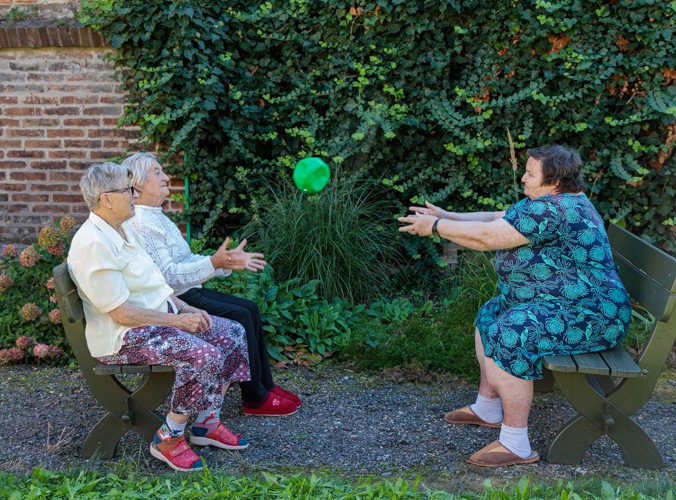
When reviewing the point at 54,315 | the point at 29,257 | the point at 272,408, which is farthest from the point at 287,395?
the point at 29,257

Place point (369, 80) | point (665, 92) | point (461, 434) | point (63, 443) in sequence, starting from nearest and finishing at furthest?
point (63, 443) < point (461, 434) < point (665, 92) < point (369, 80)

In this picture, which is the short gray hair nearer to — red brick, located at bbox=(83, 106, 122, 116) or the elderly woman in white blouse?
the elderly woman in white blouse

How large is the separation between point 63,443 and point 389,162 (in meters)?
3.51

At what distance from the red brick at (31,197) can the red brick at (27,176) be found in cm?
13

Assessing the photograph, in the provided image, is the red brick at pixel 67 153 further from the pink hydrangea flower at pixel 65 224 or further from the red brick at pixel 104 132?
the pink hydrangea flower at pixel 65 224

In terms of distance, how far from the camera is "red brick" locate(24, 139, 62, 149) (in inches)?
243

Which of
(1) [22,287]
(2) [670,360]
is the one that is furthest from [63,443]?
(2) [670,360]

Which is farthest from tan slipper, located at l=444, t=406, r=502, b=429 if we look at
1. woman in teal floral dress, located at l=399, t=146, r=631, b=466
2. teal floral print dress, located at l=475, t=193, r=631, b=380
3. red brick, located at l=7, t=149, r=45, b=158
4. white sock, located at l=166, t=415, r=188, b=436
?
red brick, located at l=7, t=149, r=45, b=158

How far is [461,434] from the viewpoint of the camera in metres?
3.86

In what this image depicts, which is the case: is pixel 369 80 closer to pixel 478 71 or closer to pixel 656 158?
pixel 478 71

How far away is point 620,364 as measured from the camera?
3.40m

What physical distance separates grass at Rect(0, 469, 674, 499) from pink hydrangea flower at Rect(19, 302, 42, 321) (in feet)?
5.15

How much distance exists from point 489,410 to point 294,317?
5.29 ft

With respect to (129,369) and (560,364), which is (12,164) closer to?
(129,369)
